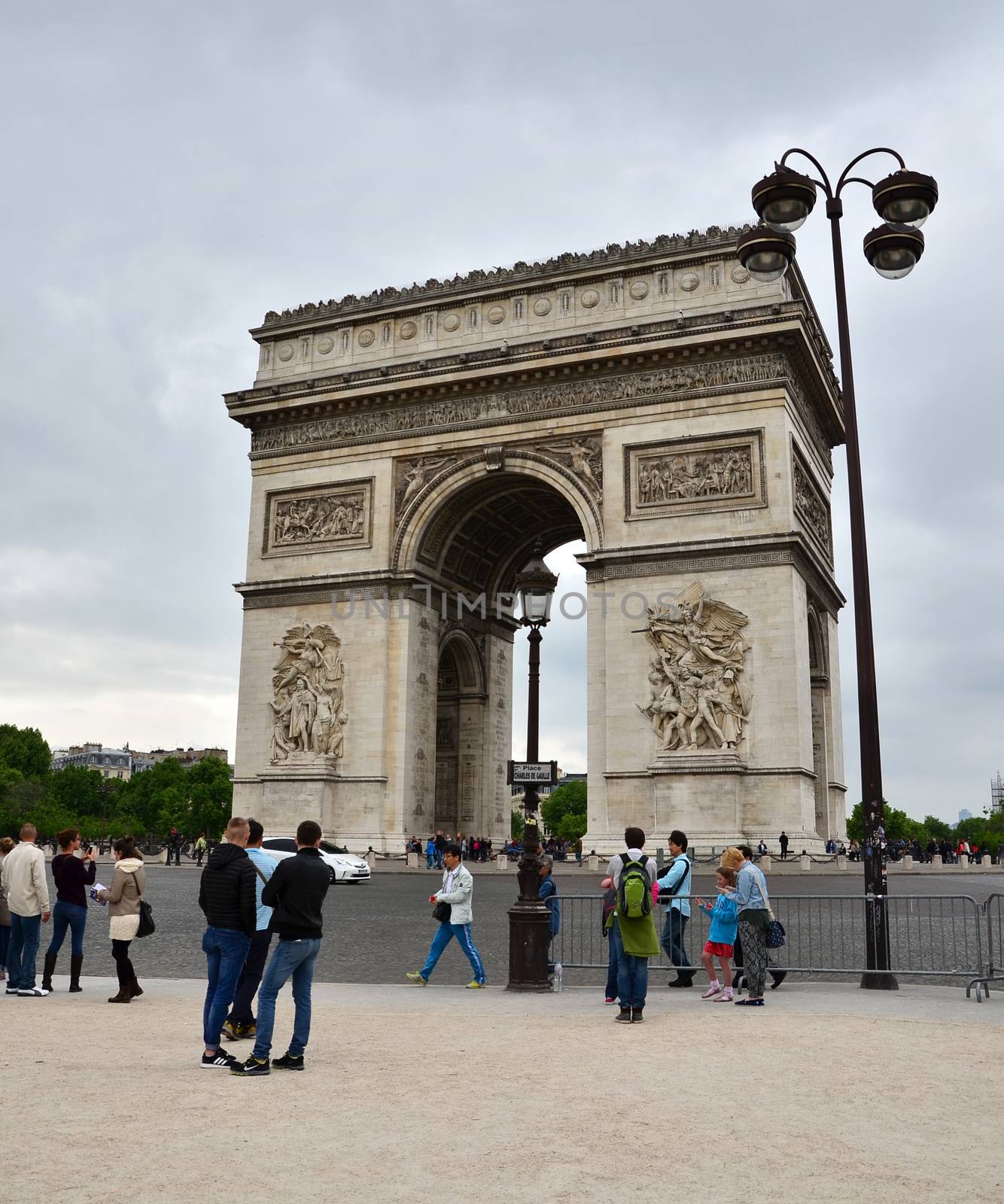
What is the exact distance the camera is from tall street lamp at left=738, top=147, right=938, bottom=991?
37.6 feet

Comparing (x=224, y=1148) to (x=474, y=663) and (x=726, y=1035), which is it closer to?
(x=726, y=1035)

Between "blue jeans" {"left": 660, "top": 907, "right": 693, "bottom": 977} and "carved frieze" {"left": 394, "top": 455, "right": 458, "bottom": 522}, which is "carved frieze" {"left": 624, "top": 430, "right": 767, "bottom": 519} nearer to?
"carved frieze" {"left": 394, "top": 455, "right": 458, "bottom": 522}

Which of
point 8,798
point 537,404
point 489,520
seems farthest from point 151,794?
point 537,404

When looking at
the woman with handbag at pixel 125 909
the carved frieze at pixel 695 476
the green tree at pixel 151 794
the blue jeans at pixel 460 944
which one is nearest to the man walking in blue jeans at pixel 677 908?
the blue jeans at pixel 460 944

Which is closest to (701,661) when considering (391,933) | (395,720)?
(395,720)

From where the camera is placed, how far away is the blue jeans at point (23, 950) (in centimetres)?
1083

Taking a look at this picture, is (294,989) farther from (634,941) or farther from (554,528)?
(554,528)

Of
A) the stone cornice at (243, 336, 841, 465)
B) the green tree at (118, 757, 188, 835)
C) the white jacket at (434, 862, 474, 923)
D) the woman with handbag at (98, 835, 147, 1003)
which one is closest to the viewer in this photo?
the woman with handbag at (98, 835, 147, 1003)

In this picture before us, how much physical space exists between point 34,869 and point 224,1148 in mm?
6396

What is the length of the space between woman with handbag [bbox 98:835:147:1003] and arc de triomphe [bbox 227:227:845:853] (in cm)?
1994

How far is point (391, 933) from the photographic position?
54.3ft

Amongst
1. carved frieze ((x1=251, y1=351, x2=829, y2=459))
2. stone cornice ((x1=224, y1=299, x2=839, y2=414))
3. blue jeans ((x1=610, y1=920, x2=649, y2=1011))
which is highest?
stone cornice ((x1=224, y1=299, x2=839, y2=414))

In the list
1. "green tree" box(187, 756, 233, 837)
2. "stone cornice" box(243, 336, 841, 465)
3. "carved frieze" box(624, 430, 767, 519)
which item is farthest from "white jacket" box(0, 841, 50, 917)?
"green tree" box(187, 756, 233, 837)

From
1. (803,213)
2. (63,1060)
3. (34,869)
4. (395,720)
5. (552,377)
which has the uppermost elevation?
(552,377)
